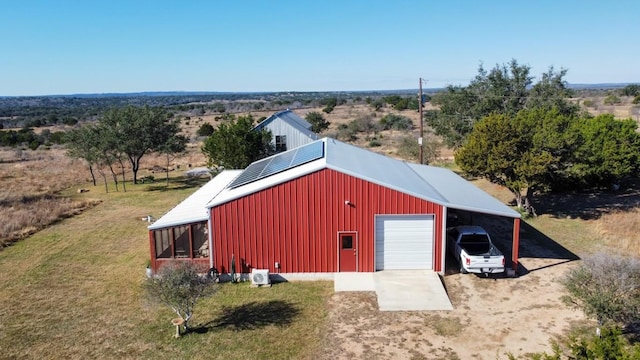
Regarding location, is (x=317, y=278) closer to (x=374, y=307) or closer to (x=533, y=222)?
(x=374, y=307)

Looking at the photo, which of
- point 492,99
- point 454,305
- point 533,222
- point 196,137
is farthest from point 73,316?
point 196,137

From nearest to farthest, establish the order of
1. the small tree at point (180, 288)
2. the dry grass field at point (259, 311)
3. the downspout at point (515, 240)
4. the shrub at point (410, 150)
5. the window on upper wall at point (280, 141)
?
the dry grass field at point (259, 311) < the small tree at point (180, 288) < the downspout at point (515, 240) < the shrub at point (410, 150) < the window on upper wall at point (280, 141)

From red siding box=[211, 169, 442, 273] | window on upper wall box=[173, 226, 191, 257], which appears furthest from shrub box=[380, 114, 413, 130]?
window on upper wall box=[173, 226, 191, 257]

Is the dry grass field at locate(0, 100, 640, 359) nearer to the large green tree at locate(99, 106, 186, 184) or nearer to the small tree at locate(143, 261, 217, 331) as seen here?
the small tree at locate(143, 261, 217, 331)

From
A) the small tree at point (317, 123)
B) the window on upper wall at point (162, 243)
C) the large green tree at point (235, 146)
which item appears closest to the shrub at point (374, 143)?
the small tree at point (317, 123)

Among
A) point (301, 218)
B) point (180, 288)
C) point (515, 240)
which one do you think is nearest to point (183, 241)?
point (301, 218)

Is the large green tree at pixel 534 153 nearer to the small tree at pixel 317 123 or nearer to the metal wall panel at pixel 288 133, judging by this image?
the metal wall panel at pixel 288 133
